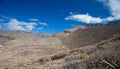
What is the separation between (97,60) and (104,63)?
92cm

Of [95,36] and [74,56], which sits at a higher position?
[95,36]

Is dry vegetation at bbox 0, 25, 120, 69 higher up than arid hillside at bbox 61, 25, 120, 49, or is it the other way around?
arid hillside at bbox 61, 25, 120, 49

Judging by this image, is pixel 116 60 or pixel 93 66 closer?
pixel 116 60

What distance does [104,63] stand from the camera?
7.92 metres

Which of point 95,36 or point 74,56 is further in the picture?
point 95,36

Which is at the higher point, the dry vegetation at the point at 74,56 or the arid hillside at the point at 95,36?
the arid hillside at the point at 95,36

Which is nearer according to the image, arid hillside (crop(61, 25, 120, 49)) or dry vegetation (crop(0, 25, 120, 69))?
dry vegetation (crop(0, 25, 120, 69))

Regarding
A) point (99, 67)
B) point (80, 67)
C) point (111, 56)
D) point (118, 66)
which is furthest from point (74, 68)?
point (118, 66)

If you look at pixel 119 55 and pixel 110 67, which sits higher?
pixel 119 55

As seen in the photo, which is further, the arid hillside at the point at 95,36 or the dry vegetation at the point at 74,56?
the arid hillside at the point at 95,36

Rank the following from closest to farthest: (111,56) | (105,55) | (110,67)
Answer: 1. (110,67)
2. (111,56)
3. (105,55)

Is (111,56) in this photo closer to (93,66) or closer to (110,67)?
(110,67)

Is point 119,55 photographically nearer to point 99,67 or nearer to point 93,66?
point 99,67

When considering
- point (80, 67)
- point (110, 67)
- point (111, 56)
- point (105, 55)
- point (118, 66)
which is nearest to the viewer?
point (118, 66)
